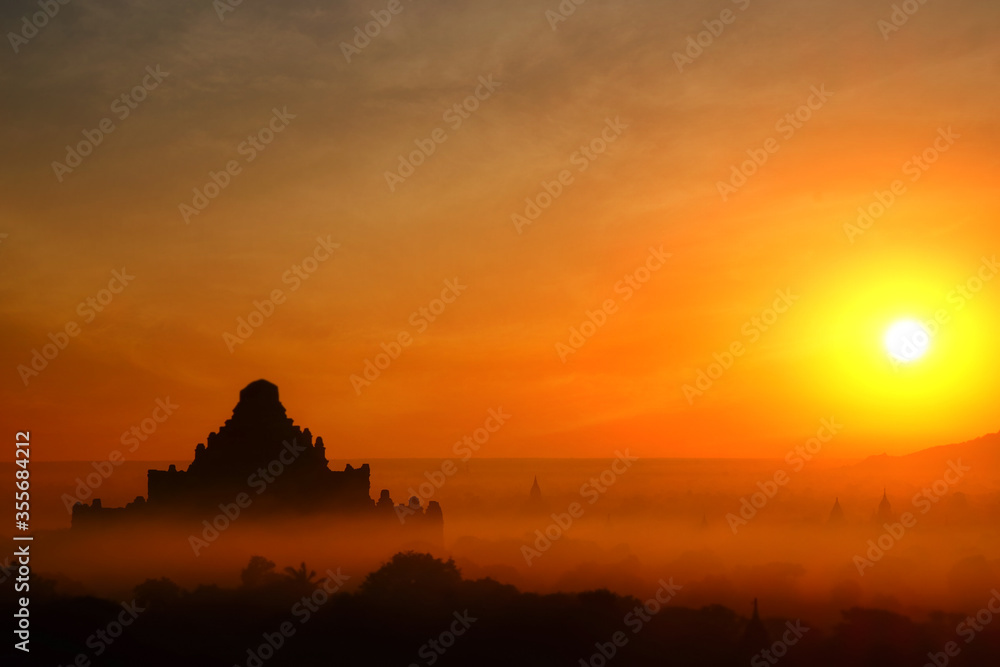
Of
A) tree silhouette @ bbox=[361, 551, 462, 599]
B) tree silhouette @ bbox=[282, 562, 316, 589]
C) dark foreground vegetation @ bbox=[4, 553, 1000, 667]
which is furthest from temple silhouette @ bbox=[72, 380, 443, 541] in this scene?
tree silhouette @ bbox=[361, 551, 462, 599]

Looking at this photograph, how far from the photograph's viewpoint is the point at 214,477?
368 feet

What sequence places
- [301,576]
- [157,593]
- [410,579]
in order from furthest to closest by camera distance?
[301,576], [157,593], [410,579]

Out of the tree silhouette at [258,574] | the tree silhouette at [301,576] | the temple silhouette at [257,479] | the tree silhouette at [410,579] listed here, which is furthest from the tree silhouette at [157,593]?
the tree silhouette at [410,579]

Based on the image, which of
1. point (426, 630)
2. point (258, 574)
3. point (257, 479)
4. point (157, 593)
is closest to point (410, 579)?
point (426, 630)

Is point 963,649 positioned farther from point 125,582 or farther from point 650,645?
point 125,582

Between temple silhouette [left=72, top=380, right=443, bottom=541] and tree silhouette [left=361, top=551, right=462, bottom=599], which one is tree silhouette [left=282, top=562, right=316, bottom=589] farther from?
temple silhouette [left=72, top=380, right=443, bottom=541]

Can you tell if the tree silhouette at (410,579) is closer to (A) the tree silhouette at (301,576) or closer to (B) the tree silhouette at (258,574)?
(A) the tree silhouette at (301,576)

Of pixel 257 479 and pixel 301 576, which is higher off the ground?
pixel 257 479

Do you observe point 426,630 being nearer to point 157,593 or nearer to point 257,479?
point 157,593

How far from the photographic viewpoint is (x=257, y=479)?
112 meters

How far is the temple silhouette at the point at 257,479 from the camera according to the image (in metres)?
110

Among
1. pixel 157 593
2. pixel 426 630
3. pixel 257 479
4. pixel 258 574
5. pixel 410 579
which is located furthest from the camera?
pixel 257 479

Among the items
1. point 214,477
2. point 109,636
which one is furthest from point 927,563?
point 109,636

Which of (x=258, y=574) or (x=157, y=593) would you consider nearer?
(x=157, y=593)
